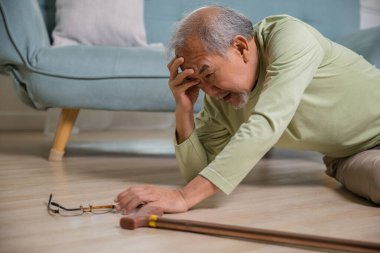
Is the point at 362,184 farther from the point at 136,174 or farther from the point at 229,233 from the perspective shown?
the point at 136,174

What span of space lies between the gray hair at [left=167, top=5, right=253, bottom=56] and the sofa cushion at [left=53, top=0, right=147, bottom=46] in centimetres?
131

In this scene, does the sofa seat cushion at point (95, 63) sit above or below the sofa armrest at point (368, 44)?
below

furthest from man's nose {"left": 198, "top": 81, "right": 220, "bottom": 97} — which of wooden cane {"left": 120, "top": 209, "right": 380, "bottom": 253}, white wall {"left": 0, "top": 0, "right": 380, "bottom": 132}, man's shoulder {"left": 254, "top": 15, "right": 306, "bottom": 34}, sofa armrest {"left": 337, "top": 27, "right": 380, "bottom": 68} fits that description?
white wall {"left": 0, "top": 0, "right": 380, "bottom": 132}

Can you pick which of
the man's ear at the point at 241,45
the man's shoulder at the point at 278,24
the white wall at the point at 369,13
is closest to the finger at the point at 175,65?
the man's ear at the point at 241,45

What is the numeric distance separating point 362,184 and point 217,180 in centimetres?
50

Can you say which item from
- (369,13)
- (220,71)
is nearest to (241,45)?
(220,71)

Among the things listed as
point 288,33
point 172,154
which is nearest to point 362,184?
point 288,33

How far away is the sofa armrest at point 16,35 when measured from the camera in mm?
2258

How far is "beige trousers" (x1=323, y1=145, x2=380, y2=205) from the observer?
1.47m

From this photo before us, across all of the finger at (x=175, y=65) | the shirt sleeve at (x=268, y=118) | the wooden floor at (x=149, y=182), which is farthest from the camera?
the finger at (x=175, y=65)

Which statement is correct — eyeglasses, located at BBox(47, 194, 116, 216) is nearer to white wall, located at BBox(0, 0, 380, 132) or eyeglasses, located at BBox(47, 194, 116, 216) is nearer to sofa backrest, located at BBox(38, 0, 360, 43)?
sofa backrest, located at BBox(38, 0, 360, 43)

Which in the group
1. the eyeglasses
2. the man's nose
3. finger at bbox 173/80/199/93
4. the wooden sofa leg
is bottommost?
the wooden sofa leg

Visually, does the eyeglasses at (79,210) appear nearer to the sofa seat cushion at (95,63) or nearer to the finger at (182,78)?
the finger at (182,78)

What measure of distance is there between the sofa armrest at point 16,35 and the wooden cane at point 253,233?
1.29m
